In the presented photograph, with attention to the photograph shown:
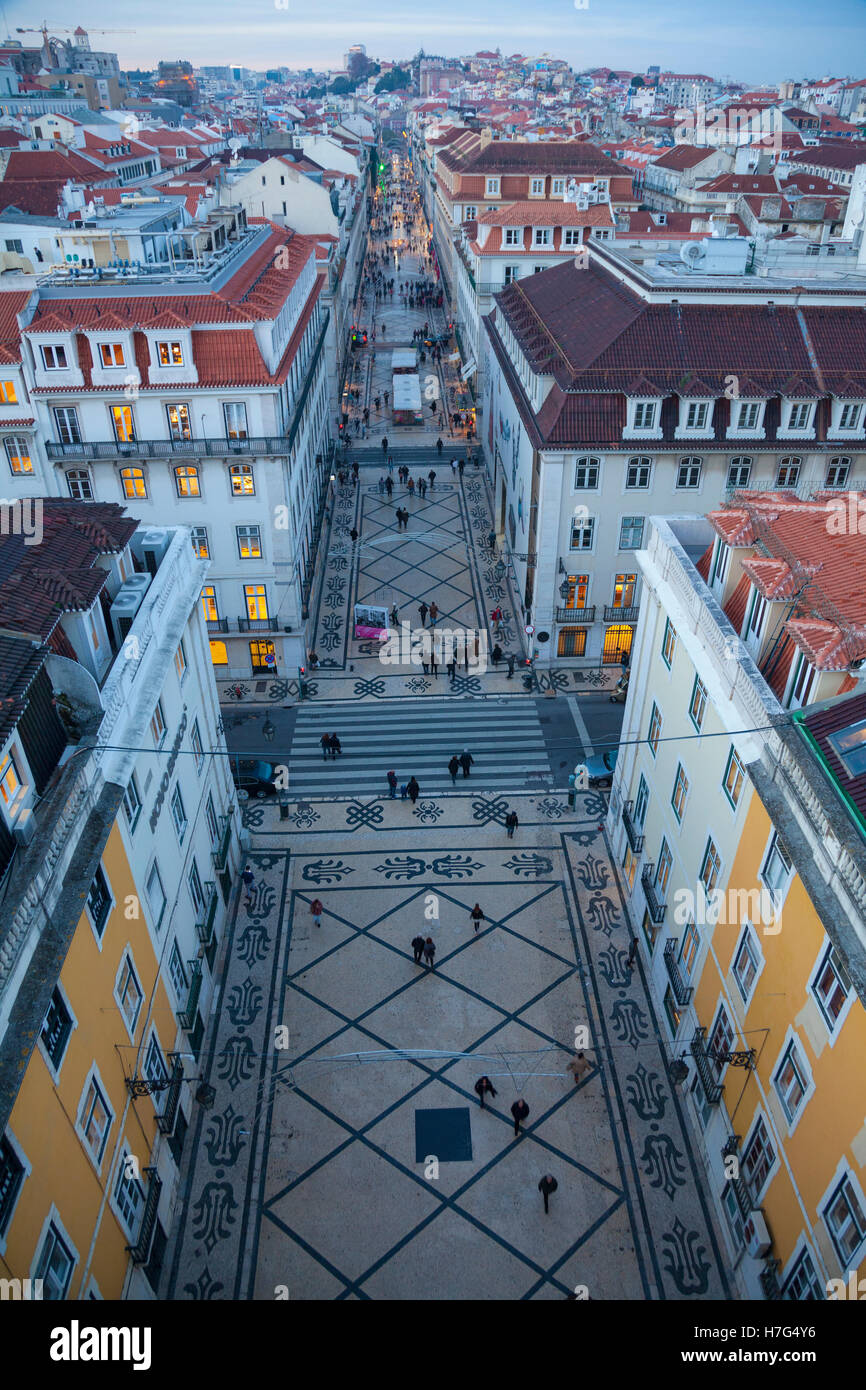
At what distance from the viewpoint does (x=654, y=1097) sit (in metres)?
21.2

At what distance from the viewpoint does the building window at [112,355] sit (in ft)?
102

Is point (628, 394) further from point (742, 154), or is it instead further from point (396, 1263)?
point (742, 154)

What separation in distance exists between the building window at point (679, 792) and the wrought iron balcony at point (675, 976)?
3.17 m

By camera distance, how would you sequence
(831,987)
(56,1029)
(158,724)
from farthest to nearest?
(158,724) < (831,987) < (56,1029)

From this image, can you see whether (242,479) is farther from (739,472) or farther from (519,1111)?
(519,1111)

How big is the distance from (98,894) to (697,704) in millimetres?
13360

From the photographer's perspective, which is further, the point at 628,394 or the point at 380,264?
the point at 380,264

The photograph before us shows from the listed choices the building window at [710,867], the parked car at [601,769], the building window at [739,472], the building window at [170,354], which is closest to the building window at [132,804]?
the building window at [710,867]

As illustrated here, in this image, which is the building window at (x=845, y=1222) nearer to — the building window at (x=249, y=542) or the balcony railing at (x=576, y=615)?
the balcony railing at (x=576, y=615)

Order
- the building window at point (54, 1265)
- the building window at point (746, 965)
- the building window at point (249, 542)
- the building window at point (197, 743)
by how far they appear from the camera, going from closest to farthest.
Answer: the building window at point (54, 1265) < the building window at point (746, 965) < the building window at point (197, 743) < the building window at point (249, 542)

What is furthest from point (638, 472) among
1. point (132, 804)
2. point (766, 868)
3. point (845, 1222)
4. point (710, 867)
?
point (845, 1222)

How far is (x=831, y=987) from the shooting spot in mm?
13695
